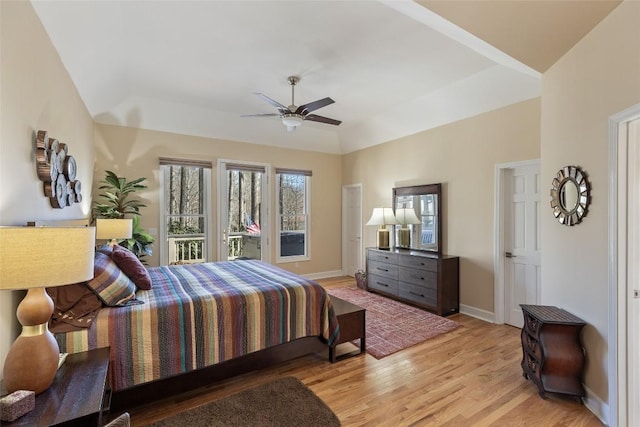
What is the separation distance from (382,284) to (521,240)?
2.09 meters

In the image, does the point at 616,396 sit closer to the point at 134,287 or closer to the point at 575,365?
the point at 575,365

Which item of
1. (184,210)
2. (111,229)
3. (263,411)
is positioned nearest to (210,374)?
(263,411)

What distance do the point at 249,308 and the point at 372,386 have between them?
117 cm

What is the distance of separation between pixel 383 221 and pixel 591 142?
3.11m

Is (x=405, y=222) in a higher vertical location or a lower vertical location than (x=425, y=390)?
higher

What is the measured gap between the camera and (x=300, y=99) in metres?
4.38

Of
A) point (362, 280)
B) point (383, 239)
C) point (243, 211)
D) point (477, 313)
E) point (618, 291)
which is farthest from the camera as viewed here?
point (243, 211)

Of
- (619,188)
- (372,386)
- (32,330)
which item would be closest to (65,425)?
(32,330)

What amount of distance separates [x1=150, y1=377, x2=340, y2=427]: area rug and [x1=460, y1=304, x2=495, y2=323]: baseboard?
9.28 feet

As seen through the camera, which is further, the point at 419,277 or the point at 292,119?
the point at 419,277

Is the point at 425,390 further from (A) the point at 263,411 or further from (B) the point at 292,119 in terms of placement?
(B) the point at 292,119

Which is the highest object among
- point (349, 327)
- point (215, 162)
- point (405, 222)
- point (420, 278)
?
point (215, 162)

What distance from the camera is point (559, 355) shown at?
220 cm

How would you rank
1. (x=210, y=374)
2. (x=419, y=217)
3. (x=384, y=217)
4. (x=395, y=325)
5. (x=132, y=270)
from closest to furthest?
(x=210, y=374) → (x=132, y=270) → (x=395, y=325) → (x=419, y=217) → (x=384, y=217)
